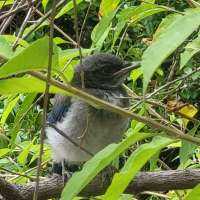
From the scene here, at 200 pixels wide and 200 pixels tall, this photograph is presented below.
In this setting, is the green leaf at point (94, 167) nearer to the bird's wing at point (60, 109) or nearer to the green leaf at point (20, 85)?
the green leaf at point (20, 85)

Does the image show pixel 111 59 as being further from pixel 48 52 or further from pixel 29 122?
pixel 48 52

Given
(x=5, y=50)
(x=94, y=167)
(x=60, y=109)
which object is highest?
(x=5, y=50)

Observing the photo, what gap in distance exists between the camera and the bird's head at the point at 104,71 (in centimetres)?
230

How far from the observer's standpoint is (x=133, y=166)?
2.27 feet

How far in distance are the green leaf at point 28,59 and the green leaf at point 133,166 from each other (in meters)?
0.15

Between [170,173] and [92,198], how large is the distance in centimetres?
20

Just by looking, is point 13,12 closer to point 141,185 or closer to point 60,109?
point 141,185

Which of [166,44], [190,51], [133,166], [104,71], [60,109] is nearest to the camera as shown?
[166,44]

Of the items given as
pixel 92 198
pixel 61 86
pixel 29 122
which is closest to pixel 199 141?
pixel 61 86

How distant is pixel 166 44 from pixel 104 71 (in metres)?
1.83

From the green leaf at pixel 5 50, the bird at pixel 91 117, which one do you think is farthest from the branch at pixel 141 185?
the green leaf at pixel 5 50

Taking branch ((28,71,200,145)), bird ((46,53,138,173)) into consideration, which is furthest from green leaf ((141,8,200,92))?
bird ((46,53,138,173))

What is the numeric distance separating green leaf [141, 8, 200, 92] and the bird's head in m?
1.62

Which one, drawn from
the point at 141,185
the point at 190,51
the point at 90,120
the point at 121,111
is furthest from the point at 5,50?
the point at 90,120
